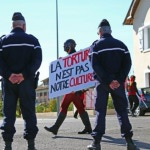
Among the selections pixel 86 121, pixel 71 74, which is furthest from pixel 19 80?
pixel 71 74

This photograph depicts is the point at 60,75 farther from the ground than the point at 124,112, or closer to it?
farther from the ground

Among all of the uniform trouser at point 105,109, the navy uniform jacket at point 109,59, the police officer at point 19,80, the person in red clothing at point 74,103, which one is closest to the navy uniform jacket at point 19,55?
the police officer at point 19,80

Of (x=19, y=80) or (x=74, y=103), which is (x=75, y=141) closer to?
(x=74, y=103)

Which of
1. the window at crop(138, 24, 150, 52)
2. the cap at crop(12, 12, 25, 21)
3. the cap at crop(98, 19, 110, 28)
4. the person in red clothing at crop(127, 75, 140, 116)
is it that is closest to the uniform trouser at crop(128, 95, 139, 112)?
the person in red clothing at crop(127, 75, 140, 116)

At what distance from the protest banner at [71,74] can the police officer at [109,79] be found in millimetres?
3284

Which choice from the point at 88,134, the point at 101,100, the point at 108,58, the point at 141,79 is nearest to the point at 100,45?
the point at 108,58

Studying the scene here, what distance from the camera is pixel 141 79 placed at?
33062 mm

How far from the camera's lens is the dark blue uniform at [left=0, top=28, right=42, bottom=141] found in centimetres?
707

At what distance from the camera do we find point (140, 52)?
33.0 meters

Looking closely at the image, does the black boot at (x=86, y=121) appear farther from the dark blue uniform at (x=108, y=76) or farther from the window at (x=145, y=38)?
the window at (x=145, y=38)

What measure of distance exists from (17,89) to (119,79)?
153 centimetres

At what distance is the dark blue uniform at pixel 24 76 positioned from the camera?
7.07m

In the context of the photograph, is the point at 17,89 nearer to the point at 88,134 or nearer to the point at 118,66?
the point at 118,66

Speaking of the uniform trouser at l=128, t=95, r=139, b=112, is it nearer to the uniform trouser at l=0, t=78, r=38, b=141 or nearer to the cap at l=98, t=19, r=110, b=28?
the cap at l=98, t=19, r=110, b=28
